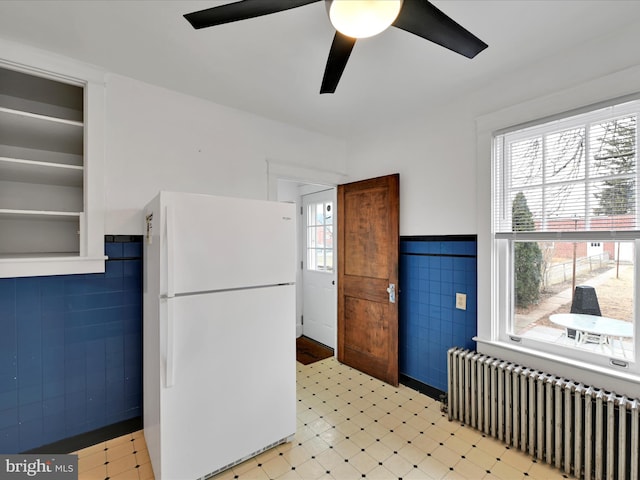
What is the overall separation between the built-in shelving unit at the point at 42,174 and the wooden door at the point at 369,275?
2.13m

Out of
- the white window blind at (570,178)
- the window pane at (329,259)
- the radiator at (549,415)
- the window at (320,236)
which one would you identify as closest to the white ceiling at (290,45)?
the white window blind at (570,178)

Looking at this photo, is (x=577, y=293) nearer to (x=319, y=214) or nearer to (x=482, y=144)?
(x=482, y=144)

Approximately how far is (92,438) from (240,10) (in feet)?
8.62

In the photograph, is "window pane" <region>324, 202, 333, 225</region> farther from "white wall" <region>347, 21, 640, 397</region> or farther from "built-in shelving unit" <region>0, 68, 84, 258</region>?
"built-in shelving unit" <region>0, 68, 84, 258</region>

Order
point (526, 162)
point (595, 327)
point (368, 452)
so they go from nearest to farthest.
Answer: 1. point (595, 327)
2. point (368, 452)
3. point (526, 162)

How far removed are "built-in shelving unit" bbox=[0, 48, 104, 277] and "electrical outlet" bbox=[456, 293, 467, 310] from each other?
100 inches

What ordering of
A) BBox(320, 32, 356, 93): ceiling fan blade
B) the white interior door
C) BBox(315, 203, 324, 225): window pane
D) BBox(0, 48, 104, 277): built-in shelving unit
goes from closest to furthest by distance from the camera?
BBox(320, 32, 356, 93): ceiling fan blade
BBox(0, 48, 104, 277): built-in shelving unit
the white interior door
BBox(315, 203, 324, 225): window pane

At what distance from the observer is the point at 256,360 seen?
1853 mm

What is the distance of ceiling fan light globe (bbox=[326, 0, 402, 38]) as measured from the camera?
3.48 feet

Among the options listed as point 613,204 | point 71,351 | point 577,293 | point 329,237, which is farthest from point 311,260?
point 613,204

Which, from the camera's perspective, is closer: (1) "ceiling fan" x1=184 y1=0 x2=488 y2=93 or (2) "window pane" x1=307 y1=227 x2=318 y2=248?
(1) "ceiling fan" x1=184 y1=0 x2=488 y2=93

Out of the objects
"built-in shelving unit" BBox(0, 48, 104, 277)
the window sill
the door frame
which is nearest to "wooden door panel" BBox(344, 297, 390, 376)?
the door frame

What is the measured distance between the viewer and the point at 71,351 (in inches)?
75.9

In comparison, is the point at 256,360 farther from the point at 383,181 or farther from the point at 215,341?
the point at 383,181
